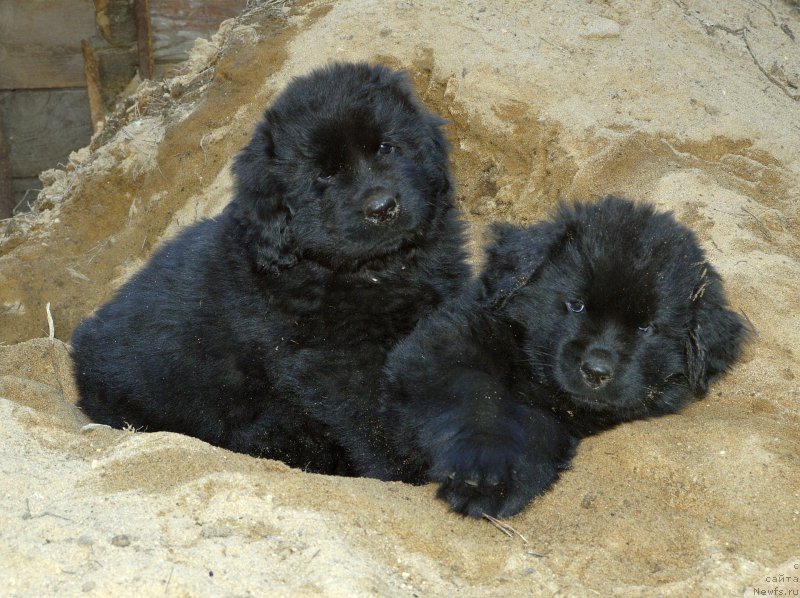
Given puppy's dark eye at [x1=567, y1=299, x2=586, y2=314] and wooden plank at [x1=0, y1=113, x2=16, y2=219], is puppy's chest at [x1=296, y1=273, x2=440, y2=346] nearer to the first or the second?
puppy's dark eye at [x1=567, y1=299, x2=586, y2=314]

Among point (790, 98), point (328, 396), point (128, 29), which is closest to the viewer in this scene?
point (328, 396)

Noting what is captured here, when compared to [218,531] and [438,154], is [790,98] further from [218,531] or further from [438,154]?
[218,531]

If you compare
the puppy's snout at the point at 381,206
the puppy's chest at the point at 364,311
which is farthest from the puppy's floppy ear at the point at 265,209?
the puppy's snout at the point at 381,206

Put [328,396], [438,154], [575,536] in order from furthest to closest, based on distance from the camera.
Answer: [438,154]
[328,396]
[575,536]

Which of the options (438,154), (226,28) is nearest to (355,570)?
(438,154)

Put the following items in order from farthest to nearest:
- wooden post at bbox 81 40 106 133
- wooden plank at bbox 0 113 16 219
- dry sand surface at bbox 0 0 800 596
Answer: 1. wooden plank at bbox 0 113 16 219
2. wooden post at bbox 81 40 106 133
3. dry sand surface at bbox 0 0 800 596

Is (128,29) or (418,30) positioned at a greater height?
(418,30)

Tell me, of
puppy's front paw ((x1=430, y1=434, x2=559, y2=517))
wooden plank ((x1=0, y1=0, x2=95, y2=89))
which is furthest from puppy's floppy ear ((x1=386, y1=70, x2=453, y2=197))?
wooden plank ((x1=0, y1=0, x2=95, y2=89))
